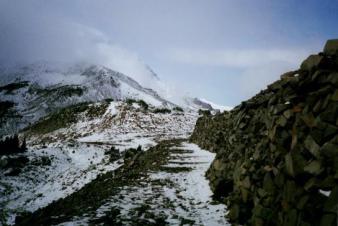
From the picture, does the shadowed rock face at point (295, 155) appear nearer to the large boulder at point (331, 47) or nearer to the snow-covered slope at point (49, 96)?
the large boulder at point (331, 47)

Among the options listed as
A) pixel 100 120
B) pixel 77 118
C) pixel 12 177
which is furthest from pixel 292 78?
pixel 77 118

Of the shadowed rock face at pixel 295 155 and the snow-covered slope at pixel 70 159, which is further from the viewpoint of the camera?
the snow-covered slope at pixel 70 159

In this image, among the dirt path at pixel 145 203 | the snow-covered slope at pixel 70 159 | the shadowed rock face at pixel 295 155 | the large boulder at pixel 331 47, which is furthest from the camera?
the snow-covered slope at pixel 70 159

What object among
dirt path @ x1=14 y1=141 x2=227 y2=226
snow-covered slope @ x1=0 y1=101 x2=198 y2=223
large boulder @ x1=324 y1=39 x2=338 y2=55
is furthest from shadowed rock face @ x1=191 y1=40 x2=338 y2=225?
snow-covered slope @ x1=0 y1=101 x2=198 y2=223

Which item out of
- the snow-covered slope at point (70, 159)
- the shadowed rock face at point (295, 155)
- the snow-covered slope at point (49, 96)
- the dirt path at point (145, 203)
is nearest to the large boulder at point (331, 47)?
the shadowed rock face at point (295, 155)

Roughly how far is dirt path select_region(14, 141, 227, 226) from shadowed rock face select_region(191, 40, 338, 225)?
1635mm

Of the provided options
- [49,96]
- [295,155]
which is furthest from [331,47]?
[49,96]

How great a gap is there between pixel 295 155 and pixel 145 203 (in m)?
7.90

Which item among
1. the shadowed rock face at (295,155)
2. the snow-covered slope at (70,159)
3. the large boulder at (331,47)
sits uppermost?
the large boulder at (331,47)

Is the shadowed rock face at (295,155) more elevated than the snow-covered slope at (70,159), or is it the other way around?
the shadowed rock face at (295,155)

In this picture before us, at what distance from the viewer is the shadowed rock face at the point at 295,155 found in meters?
7.98

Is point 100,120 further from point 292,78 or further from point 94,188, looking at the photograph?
point 292,78

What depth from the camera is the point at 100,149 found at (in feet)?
127

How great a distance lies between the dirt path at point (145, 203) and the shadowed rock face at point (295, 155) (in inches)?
64.4
